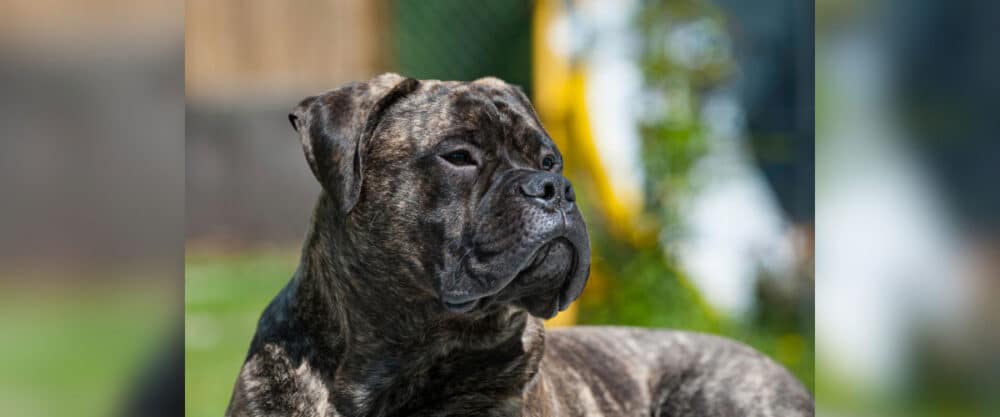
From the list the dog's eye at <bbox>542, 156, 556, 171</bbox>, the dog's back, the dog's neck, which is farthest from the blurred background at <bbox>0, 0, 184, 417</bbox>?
the dog's back

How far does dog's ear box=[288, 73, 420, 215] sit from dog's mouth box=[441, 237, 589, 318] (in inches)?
16.5

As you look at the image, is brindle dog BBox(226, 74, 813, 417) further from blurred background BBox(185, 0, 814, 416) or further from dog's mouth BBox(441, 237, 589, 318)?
blurred background BBox(185, 0, 814, 416)

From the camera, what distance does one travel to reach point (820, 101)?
92cm

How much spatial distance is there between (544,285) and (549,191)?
0.84 feet

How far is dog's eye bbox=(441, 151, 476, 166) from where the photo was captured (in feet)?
8.54

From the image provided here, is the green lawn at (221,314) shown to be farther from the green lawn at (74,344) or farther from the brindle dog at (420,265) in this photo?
the green lawn at (74,344)

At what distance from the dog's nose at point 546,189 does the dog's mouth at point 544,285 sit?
102 mm

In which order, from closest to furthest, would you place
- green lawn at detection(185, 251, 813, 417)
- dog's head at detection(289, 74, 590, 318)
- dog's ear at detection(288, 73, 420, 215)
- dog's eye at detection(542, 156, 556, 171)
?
dog's head at detection(289, 74, 590, 318), dog's ear at detection(288, 73, 420, 215), dog's eye at detection(542, 156, 556, 171), green lawn at detection(185, 251, 813, 417)

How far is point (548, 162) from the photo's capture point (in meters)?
2.88

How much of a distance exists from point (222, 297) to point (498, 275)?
18.9 feet

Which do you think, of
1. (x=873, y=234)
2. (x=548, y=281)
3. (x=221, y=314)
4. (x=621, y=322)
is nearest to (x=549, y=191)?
(x=548, y=281)

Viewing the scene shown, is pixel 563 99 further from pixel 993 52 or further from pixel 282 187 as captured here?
pixel 993 52

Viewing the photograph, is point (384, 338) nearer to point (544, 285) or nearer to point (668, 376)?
point (544, 285)

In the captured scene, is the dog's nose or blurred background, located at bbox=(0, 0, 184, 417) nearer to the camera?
blurred background, located at bbox=(0, 0, 184, 417)
